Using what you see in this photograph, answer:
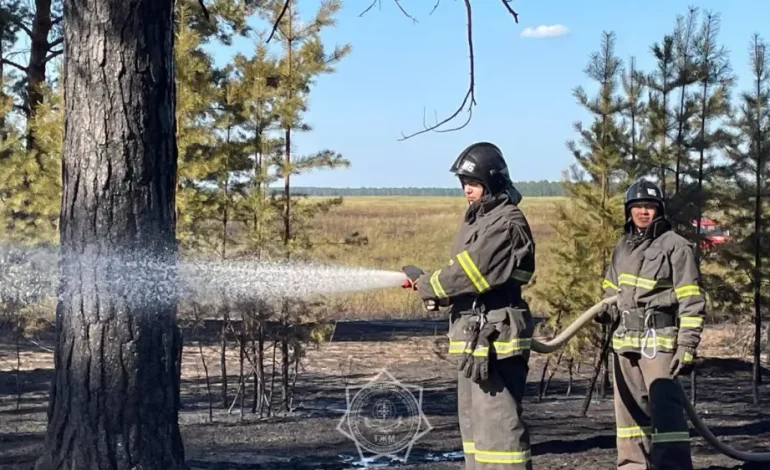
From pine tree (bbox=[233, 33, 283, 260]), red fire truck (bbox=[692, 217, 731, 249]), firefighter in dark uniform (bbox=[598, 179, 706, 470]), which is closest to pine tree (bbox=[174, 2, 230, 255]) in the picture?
pine tree (bbox=[233, 33, 283, 260])

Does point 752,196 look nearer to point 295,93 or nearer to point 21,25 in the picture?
point 295,93

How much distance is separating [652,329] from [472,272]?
2019 mm

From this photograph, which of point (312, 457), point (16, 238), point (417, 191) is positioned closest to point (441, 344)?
point (16, 238)

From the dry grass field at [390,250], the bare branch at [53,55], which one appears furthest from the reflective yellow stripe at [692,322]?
the bare branch at [53,55]

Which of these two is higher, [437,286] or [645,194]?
[645,194]

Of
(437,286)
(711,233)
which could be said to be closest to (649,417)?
(437,286)

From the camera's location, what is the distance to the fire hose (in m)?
6.38

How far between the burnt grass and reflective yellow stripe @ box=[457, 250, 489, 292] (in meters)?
2.40

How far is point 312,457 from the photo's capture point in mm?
7383

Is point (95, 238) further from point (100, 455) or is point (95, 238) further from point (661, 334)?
point (661, 334)

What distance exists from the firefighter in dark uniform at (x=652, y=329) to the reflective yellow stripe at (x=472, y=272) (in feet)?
6.10

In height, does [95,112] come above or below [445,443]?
above

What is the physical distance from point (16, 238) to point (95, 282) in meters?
9.10

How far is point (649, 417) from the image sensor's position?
6570mm
